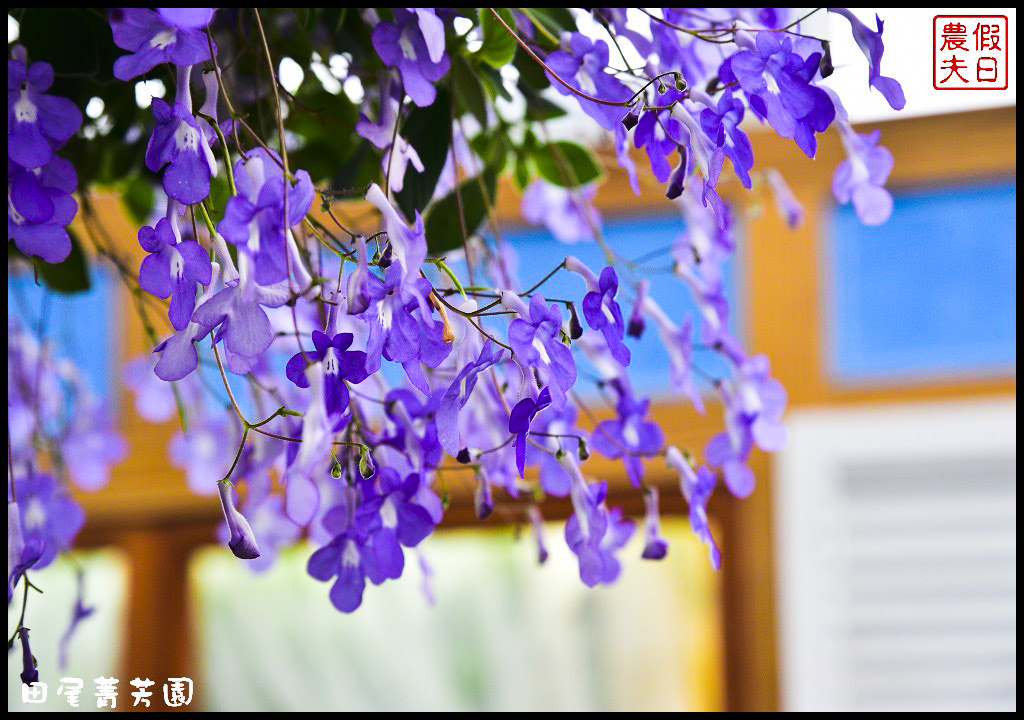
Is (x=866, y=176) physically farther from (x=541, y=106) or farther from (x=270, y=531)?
(x=270, y=531)

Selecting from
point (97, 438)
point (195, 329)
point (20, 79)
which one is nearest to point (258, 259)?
point (195, 329)

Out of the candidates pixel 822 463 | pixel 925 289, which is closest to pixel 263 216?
pixel 822 463

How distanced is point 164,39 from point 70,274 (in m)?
0.26

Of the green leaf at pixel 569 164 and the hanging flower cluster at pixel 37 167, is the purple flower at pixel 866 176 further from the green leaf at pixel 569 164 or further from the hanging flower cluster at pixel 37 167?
the hanging flower cluster at pixel 37 167

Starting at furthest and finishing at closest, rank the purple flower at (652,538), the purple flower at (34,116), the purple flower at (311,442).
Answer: the purple flower at (652,538) < the purple flower at (34,116) < the purple flower at (311,442)

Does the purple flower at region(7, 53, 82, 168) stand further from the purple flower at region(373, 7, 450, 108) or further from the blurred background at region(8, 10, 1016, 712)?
the blurred background at region(8, 10, 1016, 712)

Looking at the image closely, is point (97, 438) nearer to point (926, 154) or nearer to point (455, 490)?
point (455, 490)

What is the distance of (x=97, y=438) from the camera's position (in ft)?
2.71

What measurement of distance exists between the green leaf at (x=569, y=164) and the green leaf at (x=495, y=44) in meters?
0.14

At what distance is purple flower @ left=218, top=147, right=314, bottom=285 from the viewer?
1.05ft

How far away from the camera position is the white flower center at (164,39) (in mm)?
367

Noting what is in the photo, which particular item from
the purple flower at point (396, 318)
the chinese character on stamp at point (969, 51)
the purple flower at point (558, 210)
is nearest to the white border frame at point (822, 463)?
the chinese character on stamp at point (969, 51)

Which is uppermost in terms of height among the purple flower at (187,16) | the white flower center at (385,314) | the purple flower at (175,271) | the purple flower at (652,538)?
the purple flower at (187,16)

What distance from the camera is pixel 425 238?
489mm
